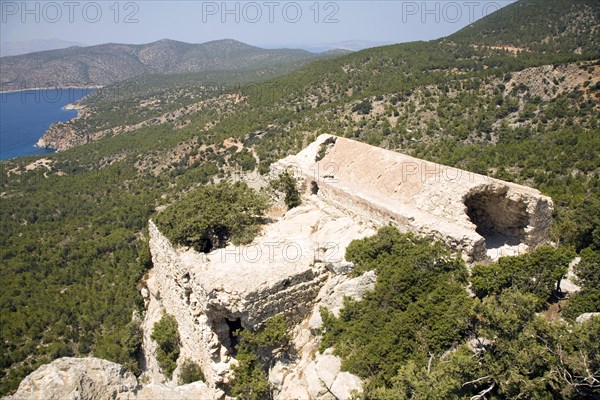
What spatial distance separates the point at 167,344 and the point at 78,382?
7.06 m

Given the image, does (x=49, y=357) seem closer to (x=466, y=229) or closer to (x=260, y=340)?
(x=260, y=340)

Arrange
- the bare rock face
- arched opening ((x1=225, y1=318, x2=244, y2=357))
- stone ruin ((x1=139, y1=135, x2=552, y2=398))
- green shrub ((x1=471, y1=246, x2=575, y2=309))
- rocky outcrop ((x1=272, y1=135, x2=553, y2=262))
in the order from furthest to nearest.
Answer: arched opening ((x1=225, y1=318, x2=244, y2=357))
rocky outcrop ((x1=272, y1=135, x2=553, y2=262))
stone ruin ((x1=139, y1=135, x2=552, y2=398))
green shrub ((x1=471, y1=246, x2=575, y2=309))
the bare rock face

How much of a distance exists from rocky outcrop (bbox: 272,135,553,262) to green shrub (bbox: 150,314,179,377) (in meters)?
8.55

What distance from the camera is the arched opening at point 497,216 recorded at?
Answer: 562 inches

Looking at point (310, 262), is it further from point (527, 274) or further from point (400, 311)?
point (527, 274)

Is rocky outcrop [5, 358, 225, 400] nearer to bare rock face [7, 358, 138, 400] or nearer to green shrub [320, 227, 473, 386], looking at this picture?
bare rock face [7, 358, 138, 400]

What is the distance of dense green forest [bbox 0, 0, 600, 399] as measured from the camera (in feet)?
30.4

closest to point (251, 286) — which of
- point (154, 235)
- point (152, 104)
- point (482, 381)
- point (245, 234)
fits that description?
point (245, 234)

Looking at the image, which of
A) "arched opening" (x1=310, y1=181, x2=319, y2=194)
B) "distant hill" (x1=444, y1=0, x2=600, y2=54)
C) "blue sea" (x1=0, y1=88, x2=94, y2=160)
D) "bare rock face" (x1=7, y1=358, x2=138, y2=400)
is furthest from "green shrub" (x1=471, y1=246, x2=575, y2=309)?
"blue sea" (x1=0, y1=88, x2=94, y2=160)

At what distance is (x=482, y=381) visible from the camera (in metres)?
8.62

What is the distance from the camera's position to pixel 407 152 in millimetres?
35844

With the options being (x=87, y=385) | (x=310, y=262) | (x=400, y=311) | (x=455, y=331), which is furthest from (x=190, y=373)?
(x=455, y=331)

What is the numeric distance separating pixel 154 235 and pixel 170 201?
1011 inches

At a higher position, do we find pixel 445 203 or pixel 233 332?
pixel 445 203
